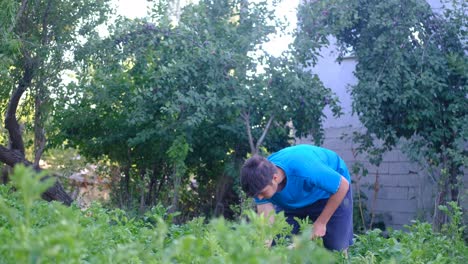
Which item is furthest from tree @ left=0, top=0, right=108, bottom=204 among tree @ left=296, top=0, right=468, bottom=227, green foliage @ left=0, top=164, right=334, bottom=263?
green foliage @ left=0, top=164, right=334, bottom=263

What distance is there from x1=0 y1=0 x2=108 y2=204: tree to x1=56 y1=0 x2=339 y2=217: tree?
612 millimetres

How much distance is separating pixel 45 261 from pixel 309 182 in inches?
136

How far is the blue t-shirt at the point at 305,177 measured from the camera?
4.94 metres

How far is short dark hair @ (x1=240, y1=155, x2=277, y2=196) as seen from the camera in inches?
180

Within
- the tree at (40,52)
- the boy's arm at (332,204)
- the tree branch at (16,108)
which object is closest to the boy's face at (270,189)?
the boy's arm at (332,204)

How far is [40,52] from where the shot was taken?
36.5 feet

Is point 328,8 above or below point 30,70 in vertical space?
above

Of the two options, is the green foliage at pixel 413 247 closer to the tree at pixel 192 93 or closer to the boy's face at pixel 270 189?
the boy's face at pixel 270 189

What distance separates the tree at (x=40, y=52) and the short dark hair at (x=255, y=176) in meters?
7.03

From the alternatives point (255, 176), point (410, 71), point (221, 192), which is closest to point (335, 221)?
point (255, 176)

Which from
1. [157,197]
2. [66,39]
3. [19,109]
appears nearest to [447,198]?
[157,197]

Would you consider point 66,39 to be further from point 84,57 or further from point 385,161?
point 385,161

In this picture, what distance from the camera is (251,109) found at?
9.52m

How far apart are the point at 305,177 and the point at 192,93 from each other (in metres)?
4.12
